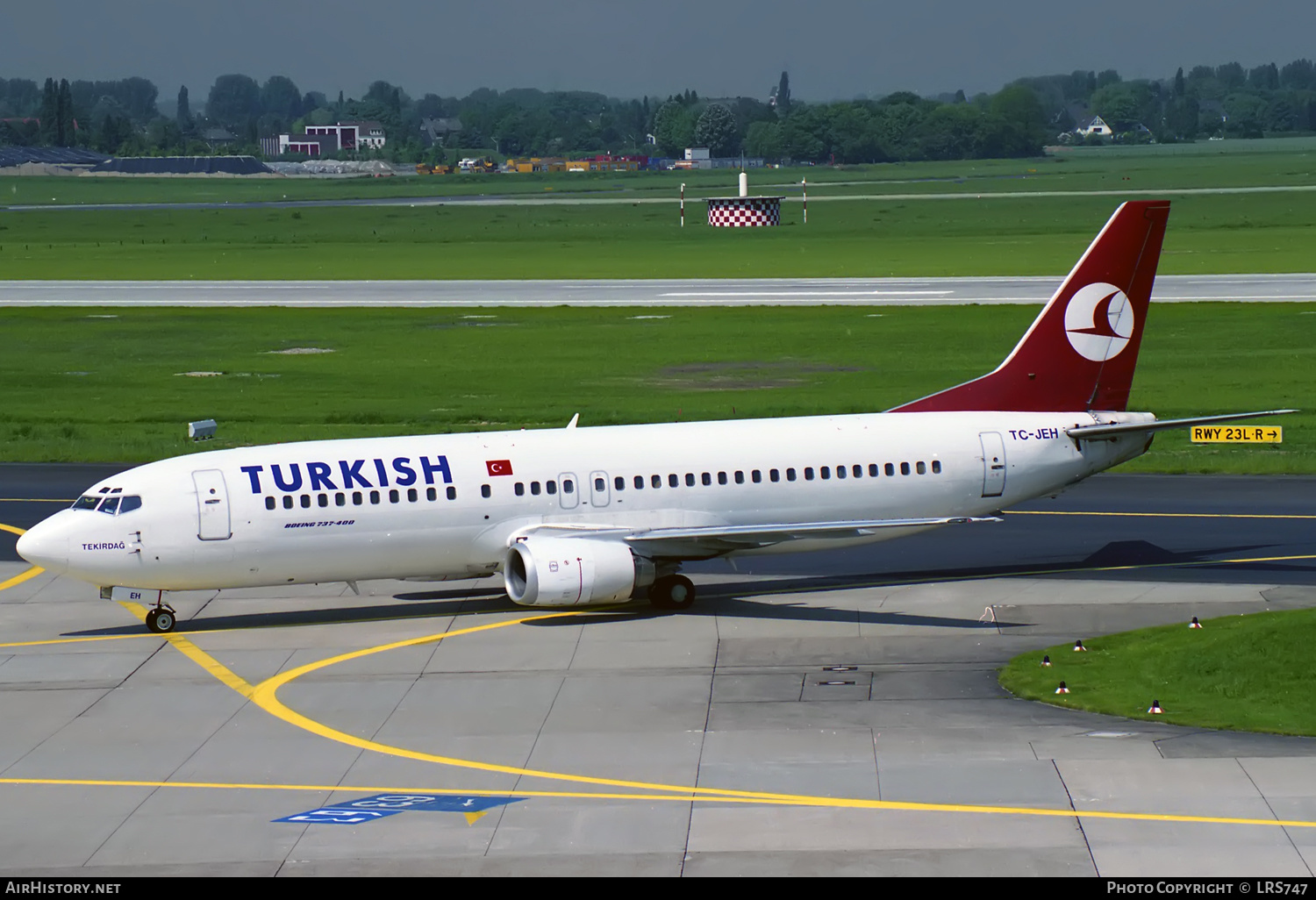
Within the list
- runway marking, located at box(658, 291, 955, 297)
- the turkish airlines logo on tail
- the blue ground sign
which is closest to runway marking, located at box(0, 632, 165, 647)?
the blue ground sign

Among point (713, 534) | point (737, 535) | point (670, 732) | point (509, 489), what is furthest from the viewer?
point (509, 489)

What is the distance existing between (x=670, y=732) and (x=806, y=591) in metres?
11.9

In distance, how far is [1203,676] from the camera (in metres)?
31.0

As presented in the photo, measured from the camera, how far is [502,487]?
3822cm

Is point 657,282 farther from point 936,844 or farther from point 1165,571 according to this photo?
point 936,844

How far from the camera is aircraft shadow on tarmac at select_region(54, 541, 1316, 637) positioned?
38.4 m

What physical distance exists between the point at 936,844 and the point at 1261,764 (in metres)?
6.25

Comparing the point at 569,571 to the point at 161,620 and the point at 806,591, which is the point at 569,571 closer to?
the point at 806,591

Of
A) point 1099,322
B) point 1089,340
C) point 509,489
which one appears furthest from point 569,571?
point 1099,322

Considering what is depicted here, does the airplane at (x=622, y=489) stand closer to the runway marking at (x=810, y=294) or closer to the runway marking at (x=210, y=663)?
the runway marking at (x=210, y=663)

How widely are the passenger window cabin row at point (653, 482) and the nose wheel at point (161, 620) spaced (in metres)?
3.57

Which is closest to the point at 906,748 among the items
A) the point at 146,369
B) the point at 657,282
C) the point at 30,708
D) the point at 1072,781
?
the point at 1072,781

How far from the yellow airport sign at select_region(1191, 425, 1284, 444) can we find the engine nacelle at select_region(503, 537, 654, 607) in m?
26.1

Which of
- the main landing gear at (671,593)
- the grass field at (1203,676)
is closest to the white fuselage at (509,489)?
the main landing gear at (671,593)
